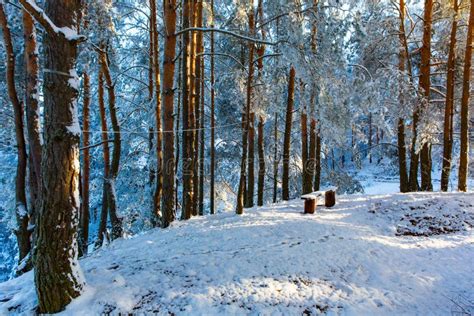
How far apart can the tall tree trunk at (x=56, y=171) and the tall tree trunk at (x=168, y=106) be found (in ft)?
11.8

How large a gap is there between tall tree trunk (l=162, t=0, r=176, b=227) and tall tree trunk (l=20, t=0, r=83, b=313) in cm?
358

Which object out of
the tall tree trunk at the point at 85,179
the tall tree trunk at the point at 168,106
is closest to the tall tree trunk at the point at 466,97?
the tall tree trunk at the point at 168,106

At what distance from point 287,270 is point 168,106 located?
4524 mm

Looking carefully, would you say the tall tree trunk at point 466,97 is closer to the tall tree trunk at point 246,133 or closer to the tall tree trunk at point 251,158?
the tall tree trunk at point 246,133

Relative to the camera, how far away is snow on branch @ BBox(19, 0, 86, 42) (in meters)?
2.99

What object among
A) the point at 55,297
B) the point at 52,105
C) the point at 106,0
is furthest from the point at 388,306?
the point at 106,0

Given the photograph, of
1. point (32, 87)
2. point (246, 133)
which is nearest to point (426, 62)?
point (246, 133)

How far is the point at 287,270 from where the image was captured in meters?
4.61

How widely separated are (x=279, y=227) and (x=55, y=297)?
4.47m

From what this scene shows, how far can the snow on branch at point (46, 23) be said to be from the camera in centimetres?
299

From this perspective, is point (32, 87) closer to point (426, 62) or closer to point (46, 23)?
point (46, 23)

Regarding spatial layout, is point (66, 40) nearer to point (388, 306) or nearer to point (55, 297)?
point (55, 297)

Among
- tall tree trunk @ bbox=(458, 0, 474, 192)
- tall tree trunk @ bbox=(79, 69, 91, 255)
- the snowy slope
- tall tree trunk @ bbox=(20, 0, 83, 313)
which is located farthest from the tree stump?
tall tree trunk @ bbox=(20, 0, 83, 313)

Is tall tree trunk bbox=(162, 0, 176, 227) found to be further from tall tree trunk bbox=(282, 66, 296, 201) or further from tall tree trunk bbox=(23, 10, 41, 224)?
tall tree trunk bbox=(282, 66, 296, 201)
